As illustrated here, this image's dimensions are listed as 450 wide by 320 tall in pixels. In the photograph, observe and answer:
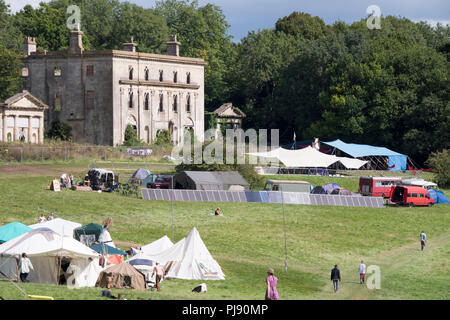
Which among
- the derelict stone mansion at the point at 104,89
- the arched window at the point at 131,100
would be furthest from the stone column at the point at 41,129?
the arched window at the point at 131,100

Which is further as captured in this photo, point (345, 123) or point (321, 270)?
point (345, 123)

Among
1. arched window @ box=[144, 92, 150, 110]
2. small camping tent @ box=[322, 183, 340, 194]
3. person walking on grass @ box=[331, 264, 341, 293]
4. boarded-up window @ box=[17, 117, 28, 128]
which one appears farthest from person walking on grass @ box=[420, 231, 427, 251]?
arched window @ box=[144, 92, 150, 110]

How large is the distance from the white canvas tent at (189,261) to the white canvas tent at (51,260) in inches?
141

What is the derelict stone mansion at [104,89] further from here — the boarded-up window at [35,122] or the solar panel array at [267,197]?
the solar panel array at [267,197]

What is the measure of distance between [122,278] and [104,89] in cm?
6675

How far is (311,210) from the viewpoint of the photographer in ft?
211

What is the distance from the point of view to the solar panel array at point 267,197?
6681cm

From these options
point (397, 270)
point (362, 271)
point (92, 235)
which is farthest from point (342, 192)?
point (92, 235)

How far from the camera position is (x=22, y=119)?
303ft

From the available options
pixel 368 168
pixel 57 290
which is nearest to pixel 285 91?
pixel 368 168

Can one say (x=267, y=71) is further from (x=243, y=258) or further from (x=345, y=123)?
(x=243, y=258)

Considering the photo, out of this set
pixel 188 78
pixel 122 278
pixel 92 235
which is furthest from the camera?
pixel 188 78

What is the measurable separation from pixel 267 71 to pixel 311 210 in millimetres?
63653

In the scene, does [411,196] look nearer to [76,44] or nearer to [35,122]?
[35,122]
